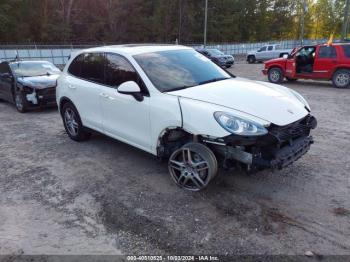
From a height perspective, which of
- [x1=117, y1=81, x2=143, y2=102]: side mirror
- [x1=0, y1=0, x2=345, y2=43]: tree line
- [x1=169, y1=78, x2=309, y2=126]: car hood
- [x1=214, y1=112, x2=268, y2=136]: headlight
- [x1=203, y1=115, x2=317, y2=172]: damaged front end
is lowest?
[x1=203, y1=115, x2=317, y2=172]: damaged front end

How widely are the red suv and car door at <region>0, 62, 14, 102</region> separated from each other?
10325 mm

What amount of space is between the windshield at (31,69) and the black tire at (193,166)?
742 centimetres

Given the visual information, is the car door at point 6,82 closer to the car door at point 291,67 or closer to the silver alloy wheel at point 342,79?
the car door at point 291,67

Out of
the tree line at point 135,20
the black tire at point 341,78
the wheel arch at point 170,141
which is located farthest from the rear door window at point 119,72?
the tree line at point 135,20

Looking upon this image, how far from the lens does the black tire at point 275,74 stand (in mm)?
14305

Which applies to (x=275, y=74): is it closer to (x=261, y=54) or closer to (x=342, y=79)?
(x=342, y=79)

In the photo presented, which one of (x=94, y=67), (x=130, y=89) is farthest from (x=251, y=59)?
(x=130, y=89)

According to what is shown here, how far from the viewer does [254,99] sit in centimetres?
400

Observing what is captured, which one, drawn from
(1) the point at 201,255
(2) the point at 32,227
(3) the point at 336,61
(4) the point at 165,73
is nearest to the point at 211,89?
(4) the point at 165,73

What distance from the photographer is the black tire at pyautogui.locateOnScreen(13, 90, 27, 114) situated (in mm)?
9367

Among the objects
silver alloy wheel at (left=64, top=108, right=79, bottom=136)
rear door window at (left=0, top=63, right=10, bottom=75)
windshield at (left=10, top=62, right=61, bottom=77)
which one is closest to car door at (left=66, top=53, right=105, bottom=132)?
silver alloy wheel at (left=64, top=108, right=79, bottom=136)

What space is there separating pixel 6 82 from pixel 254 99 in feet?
29.3

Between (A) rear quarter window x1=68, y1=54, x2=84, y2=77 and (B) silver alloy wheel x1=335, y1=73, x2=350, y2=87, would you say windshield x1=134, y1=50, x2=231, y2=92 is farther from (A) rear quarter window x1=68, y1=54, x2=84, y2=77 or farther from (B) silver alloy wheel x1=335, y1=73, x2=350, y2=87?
(B) silver alloy wheel x1=335, y1=73, x2=350, y2=87

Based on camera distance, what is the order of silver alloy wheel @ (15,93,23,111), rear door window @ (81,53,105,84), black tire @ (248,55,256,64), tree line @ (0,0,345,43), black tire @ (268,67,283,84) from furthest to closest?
1. tree line @ (0,0,345,43)
2. black tire @ (248,55,256,64)
3. black tire @ (268,67,283,84)
4. silver alloy wheel @ (15,93,23,111)
5. rear door window @ (81,53,105,84)
